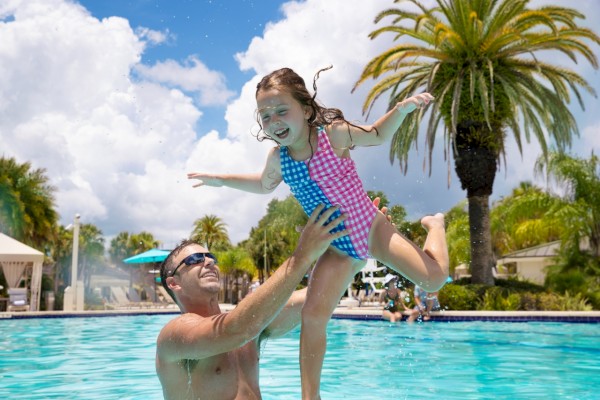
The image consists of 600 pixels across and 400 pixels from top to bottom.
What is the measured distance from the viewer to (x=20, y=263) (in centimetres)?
2595

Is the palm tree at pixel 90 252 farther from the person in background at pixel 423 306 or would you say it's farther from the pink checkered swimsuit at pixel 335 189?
the pink checkered swimsuit at pixel 335 189

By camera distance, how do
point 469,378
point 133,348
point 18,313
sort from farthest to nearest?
point 18,313 < point 133,348 < point 469,378

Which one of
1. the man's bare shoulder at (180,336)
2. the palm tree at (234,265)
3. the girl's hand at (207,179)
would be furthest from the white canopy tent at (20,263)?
the palm tree at (234,265)

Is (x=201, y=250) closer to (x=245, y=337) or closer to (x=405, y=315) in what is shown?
(x=245, y=337)

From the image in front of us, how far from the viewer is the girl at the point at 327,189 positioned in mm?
3492

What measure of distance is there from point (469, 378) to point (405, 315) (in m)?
9.53

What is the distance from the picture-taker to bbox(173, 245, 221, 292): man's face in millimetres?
3057

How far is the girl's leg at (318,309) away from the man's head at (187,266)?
0.69 metres

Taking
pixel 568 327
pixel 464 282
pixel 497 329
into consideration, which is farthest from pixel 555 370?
pixel 464 282

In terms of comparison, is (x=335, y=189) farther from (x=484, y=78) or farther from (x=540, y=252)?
(x=540, y=252)

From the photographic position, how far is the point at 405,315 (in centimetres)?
1706

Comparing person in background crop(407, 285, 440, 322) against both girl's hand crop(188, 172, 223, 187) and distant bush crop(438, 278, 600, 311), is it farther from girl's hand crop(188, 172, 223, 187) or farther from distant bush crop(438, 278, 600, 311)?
girl's hand crop(188, 172, 223, 187)

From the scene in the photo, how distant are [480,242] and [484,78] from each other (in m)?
5.64

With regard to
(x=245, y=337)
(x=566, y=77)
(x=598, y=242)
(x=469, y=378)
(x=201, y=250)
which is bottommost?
(x=469, y=378)
